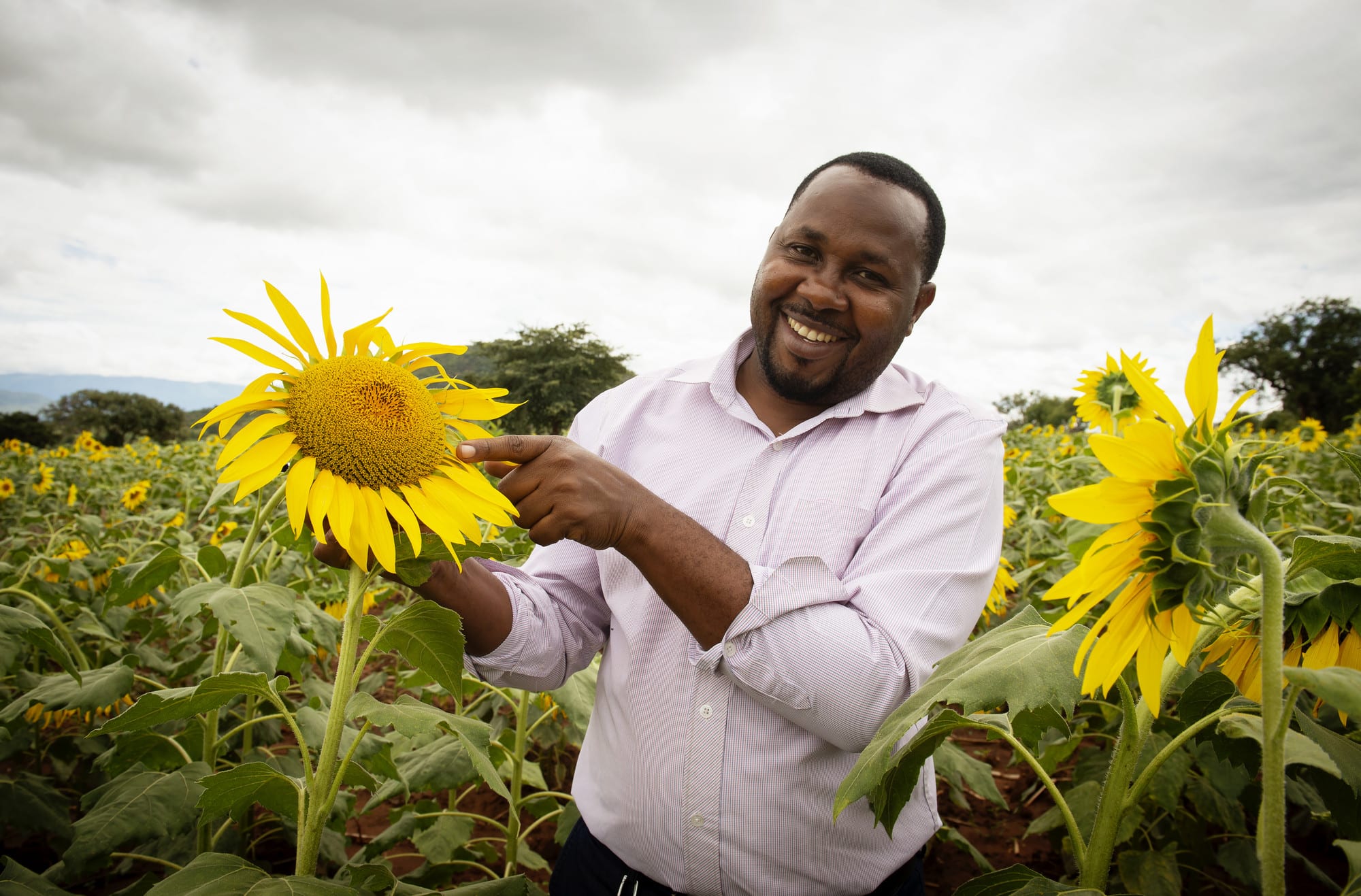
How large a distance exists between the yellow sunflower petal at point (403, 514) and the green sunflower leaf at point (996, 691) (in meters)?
0.73

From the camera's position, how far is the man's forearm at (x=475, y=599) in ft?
5.27

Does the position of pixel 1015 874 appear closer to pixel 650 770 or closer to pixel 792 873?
pixel 792 873

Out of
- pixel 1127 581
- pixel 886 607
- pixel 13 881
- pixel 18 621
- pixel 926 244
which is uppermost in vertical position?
pixel 926 244

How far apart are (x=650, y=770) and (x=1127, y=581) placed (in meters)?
1.16

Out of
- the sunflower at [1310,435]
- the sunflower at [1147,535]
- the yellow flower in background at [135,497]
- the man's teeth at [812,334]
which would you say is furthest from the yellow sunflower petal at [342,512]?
the sunflower at [1310,435]

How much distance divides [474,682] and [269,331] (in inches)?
73.4

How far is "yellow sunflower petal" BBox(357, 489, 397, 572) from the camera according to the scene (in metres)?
1.14

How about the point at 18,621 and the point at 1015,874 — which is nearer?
the point at 1015,874

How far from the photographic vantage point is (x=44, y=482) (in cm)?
899

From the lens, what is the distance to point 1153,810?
2.97 m

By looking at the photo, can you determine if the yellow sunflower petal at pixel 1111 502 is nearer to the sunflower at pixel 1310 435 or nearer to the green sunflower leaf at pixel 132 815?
the green sunflower leaf at pixel 132 815

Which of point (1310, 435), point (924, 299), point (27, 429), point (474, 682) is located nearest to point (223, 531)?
point (474, 682)

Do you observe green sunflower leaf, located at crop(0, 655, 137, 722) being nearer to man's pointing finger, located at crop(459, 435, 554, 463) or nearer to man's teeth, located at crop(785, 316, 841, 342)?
man's pointing finger, located at crop(459, 435, 554, 463)

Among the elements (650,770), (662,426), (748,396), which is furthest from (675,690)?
(748,396)
